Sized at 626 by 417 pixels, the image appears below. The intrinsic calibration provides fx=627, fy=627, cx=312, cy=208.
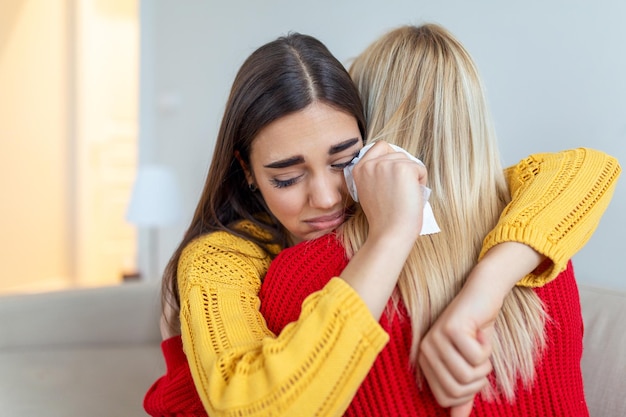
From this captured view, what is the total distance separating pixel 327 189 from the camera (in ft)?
3.51

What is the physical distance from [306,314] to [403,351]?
0.57ft

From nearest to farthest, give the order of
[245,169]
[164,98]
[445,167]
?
[445,167] < [245,169] < [164,98]

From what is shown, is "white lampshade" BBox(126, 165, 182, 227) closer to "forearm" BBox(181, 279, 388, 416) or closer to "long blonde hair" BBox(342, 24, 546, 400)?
"long blonde hair" BBox(342, 24, 546, 400)

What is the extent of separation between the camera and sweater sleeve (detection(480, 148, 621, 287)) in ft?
2.89

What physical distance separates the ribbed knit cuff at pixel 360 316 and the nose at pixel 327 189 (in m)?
0.32

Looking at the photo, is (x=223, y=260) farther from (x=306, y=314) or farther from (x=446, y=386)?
(x=446, y=386)

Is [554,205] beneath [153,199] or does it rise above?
above

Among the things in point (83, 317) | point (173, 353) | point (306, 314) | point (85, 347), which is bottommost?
point (85, 347)

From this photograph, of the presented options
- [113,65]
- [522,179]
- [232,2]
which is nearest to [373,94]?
[522,179]

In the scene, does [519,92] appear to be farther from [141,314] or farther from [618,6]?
[141,314]

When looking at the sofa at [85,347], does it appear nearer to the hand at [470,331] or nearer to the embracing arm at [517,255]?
the embracing arm at [517,255]

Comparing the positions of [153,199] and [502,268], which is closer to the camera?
[502,268]

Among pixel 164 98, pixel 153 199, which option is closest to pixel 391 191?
pixel 153 199

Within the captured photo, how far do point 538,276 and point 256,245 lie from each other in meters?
0.53
